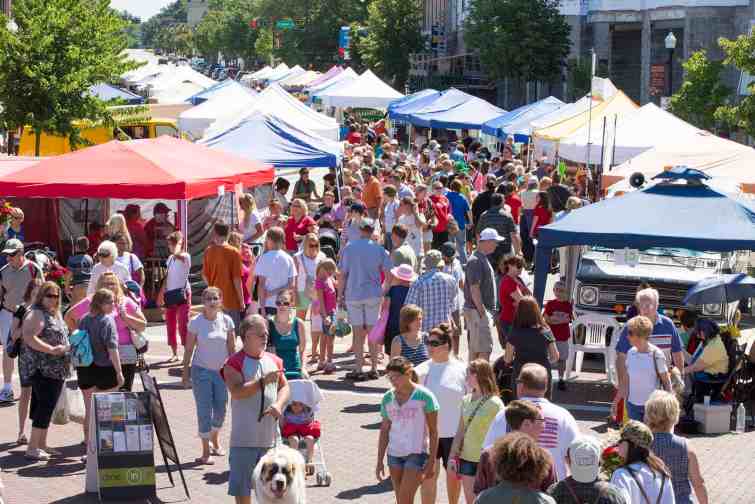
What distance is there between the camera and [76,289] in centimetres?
1480

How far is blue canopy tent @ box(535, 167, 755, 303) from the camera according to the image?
14055 mm

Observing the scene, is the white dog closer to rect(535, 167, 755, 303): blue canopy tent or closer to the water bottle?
the water bottle

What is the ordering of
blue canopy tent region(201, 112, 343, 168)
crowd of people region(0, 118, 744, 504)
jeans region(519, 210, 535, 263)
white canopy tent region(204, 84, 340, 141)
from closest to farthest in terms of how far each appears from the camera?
crowd of people region(0, 118, 744, 504)
jeans region(519, 210, 535, 263)
blue canopy tent region(201, 112, 343, 168)
white canopy tent region(204, 84, 340, 141)

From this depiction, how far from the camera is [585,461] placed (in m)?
6.75

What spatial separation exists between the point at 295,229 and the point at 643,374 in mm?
8571

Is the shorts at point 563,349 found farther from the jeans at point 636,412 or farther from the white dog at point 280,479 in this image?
the white dog at point 280,479

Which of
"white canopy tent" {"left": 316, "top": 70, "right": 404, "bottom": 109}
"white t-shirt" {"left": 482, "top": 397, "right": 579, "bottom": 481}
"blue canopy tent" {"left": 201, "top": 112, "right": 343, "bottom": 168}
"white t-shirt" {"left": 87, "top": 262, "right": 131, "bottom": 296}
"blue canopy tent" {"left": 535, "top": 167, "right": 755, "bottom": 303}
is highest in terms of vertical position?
"white canopy tent" {"left": 316, "top": 70, "right": 404, "bottom": 109}

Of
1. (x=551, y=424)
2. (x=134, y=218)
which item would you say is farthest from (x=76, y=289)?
(x=551, y=424)

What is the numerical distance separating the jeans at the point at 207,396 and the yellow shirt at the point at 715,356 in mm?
4798

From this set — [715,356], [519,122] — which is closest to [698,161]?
[715,356]

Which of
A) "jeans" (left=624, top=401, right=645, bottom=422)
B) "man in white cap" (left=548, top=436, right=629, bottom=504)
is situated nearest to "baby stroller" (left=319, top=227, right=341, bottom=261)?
"jeans" (left=624, top=401, right=645, bottom=422)

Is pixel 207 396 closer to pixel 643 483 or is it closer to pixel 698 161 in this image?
pixel 643 483

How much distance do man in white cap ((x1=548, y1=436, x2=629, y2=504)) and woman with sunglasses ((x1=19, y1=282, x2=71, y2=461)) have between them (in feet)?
19.9

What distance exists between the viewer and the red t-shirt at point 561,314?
14438 millimetres
